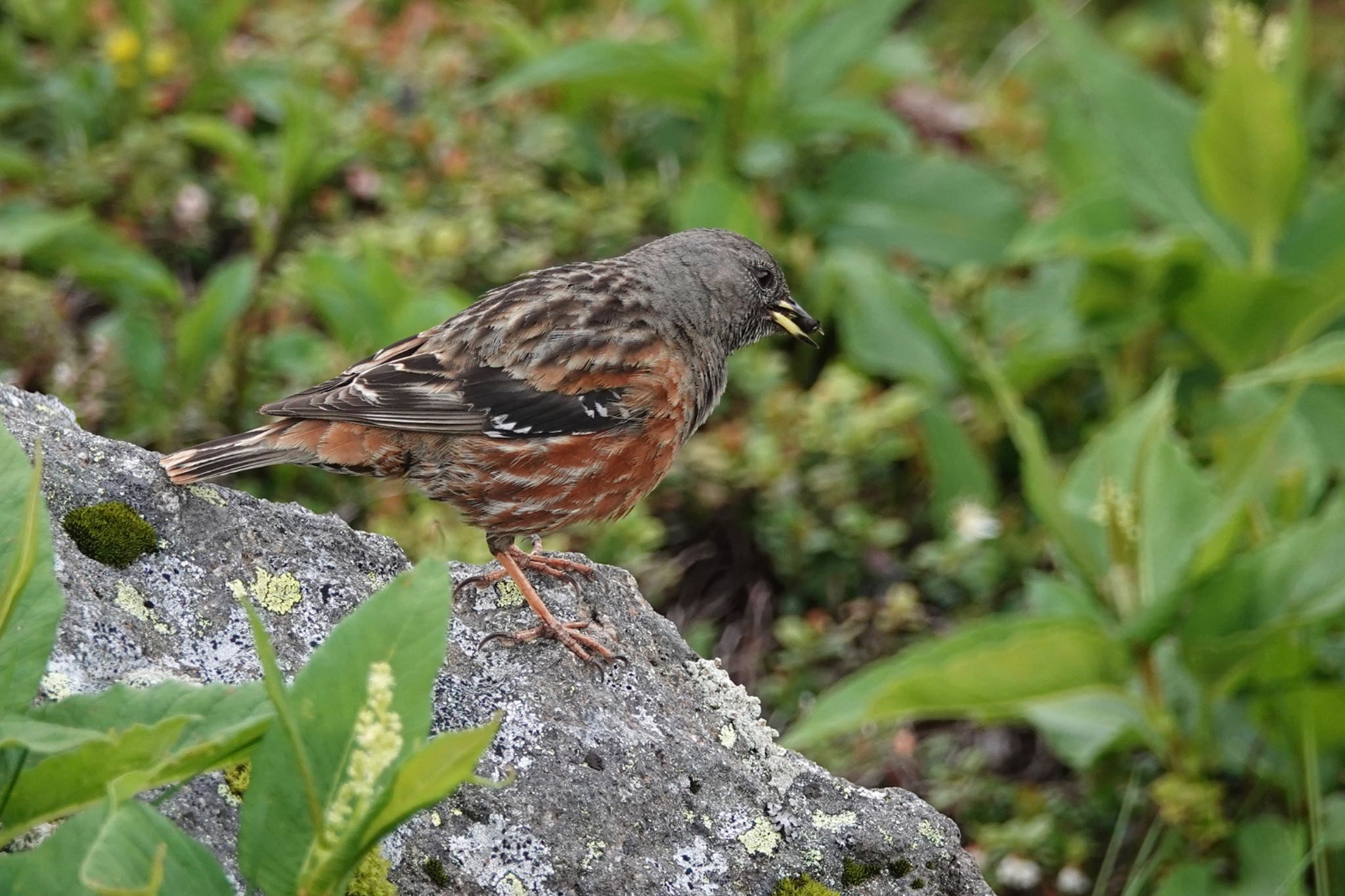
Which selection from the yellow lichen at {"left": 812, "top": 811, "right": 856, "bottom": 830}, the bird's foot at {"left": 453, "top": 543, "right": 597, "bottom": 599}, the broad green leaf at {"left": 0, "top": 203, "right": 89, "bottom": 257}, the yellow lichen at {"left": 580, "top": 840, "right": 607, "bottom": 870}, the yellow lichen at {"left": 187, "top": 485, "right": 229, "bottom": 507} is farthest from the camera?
the broad green leaf at {"left": 0, "top": 203, "right": 89, "bottom": 257}

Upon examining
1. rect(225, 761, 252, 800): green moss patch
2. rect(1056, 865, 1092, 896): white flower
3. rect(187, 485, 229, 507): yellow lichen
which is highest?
rect(187, 485, 229, 507): yellow lichen

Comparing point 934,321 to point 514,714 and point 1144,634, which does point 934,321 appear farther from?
point 514,714

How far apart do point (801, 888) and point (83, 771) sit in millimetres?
1442

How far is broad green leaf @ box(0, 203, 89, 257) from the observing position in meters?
5.64

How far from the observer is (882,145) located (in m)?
7.89

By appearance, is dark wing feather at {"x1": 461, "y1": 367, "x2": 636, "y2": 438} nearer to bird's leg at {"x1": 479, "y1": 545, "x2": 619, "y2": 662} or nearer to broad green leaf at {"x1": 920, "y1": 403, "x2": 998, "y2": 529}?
bird's leg at {"x1": 479, "y1": 545, "x2": 619, "y2": 662}

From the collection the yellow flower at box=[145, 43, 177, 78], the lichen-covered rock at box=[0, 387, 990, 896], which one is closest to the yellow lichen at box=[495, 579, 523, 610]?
the lichen-covered rock at box=[0, 387, 990, 896]

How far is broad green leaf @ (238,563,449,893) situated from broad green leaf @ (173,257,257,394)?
3536 millimetres

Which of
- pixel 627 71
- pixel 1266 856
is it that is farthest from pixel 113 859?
pixel 627 71

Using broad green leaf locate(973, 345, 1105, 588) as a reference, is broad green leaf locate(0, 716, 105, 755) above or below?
above

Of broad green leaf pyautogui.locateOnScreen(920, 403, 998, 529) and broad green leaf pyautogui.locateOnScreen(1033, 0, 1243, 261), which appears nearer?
broad green leaf pyautogui.locateOnScreen(920, 403, 998, 529)

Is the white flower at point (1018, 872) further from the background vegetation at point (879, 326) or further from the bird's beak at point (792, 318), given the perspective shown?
the bird's beak at point (792, 318)

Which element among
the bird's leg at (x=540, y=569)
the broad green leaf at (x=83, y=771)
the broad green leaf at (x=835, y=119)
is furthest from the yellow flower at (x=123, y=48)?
the broad green leaf at (x=83, y=771)

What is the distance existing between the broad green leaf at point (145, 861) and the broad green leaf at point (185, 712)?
0.36 ft
